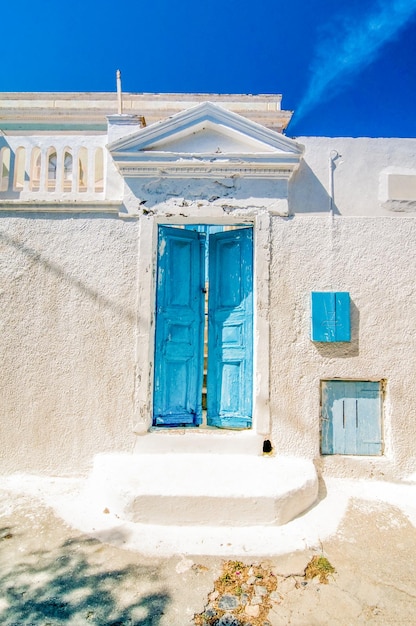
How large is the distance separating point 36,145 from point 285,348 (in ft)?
11.0

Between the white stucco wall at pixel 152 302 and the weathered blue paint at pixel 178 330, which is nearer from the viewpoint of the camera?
the white stucco wall at pixel 152 302

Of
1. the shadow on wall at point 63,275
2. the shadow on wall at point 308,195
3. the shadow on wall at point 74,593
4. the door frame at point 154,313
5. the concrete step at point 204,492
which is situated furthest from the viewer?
the shadow on wall at point 308,195

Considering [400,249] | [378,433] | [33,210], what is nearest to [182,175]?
[33,210]

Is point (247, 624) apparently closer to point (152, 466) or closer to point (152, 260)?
point (152, 466)

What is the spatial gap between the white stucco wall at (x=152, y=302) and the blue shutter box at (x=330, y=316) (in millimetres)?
94

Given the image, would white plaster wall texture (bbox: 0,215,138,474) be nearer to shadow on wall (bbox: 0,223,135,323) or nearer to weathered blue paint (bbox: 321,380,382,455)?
shadow on wall (bbox: 0,223,135,323)

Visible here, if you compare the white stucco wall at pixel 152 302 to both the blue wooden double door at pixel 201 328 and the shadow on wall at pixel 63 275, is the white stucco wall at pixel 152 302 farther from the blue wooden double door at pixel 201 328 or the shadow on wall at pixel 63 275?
the blue wooden double door at pixel 201 328

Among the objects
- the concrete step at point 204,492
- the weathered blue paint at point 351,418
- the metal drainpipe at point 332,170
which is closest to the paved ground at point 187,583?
the concrete step at point 204,492

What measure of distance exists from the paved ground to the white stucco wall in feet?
2.83

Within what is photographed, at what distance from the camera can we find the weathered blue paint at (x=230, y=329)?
13.6ft

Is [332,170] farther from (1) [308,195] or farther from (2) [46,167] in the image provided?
(2) [46,167]

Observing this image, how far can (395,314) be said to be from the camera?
13.2 ft

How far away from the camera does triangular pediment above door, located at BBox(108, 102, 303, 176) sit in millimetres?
4070

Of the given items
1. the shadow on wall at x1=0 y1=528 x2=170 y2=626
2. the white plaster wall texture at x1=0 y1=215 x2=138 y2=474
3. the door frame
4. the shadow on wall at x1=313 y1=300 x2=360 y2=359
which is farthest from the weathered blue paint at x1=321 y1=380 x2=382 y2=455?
the shadow on wall at x1=0 y1=528 x2=170 y2=626
